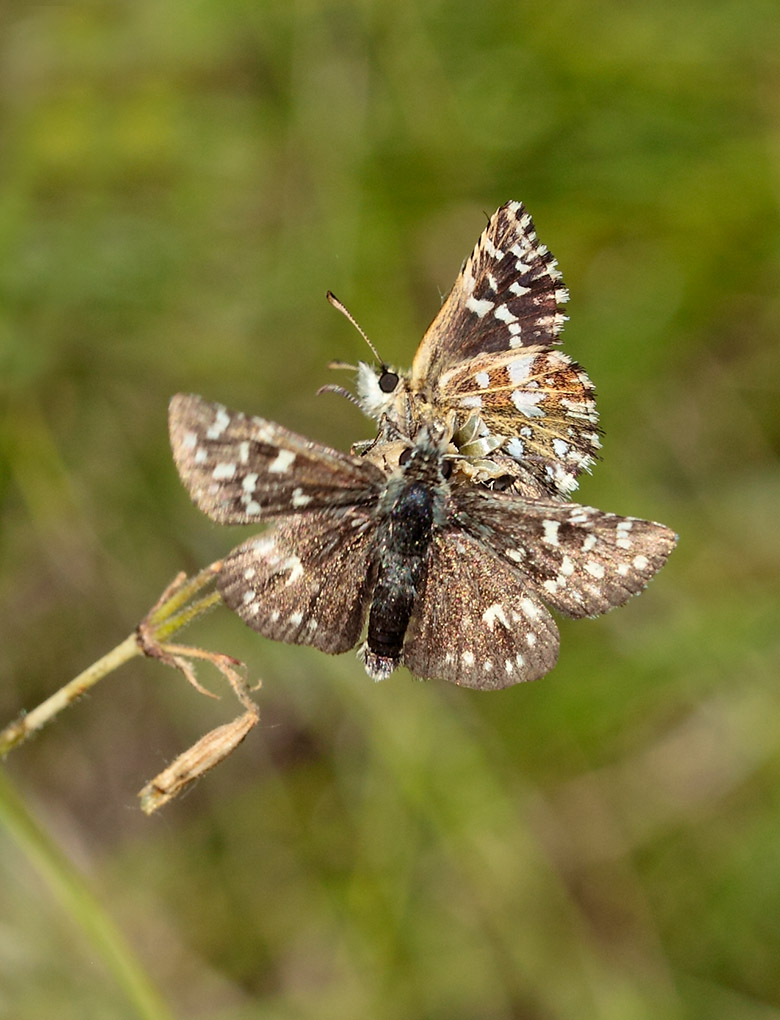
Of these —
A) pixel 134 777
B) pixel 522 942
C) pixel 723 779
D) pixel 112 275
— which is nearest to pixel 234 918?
pixel 134 777

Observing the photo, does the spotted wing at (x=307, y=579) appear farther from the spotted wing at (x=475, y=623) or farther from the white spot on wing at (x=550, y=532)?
the white spot on wing at (x=550, y=532)

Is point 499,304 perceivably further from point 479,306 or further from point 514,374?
point 514,374

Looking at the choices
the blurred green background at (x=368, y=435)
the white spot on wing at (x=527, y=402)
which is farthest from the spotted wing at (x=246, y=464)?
the blurred green background at (x=368, y=435)

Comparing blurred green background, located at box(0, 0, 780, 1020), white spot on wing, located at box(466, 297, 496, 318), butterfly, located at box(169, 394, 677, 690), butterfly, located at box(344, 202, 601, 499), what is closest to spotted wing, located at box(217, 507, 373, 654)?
butterfly, located at box(169, 394, 677, 690)

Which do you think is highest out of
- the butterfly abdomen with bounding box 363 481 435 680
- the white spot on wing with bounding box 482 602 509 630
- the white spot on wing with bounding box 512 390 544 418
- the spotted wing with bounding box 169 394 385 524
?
the spotted wing with bounding box 169 394 385 524

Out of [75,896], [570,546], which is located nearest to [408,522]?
[570,546]

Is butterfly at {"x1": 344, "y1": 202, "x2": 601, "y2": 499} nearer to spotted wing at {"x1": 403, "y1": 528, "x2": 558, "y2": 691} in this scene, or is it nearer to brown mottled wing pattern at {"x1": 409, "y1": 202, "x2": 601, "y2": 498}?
brown mottled wing pattern at {"x1": 409, "y1": 202, "x2": 601, "y2": 498}
